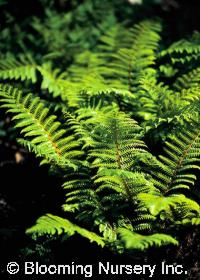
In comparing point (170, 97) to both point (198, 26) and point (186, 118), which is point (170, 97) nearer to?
point (186, 118)

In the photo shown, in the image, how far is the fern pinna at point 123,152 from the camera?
2835 millimetres

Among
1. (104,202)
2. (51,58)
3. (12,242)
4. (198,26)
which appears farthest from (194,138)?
(198,26)

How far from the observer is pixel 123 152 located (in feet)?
9.77

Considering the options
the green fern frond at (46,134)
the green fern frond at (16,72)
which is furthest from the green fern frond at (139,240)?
the green fern frond at (16,72)

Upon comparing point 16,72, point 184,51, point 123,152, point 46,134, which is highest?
point 184,51

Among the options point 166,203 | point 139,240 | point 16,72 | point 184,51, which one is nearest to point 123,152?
point 166,203

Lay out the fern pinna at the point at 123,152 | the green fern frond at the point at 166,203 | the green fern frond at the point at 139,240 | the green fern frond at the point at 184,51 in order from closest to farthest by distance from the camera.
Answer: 1. the green fern frond at the point at 139,240
2. the green fern frond at the point at 166,203
3. the fern pinna at the point at 123,152
4. the green fern frond at the point at 184,51

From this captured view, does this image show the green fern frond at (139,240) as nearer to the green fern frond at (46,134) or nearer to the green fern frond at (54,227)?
the green fern frond at (54,227)

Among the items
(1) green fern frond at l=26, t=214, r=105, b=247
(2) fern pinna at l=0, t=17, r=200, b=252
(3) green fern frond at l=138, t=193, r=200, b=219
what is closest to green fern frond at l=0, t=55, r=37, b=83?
(2) fern pinna at l=0, t=17, r=200, b=252

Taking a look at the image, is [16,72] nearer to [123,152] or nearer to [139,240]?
[123,152]

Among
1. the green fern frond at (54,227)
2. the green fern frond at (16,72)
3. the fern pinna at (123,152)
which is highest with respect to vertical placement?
the green fern frond at (16,72)

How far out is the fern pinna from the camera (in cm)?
283

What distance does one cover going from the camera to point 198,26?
6.45 m

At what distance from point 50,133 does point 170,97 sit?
3.74 ft
